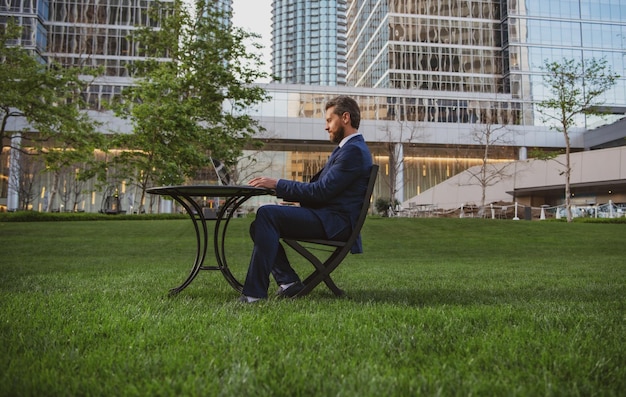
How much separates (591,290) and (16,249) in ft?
39.6

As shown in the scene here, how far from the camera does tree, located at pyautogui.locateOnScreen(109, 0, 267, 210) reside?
22188 millimetres

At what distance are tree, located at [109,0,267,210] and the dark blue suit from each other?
18627 millimetres

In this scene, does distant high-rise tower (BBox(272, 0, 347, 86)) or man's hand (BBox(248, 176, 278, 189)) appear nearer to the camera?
man's hand (BBox(248, 176, 278, 189))

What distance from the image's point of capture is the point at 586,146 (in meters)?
52.4

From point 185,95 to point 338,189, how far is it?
2375 centimetres

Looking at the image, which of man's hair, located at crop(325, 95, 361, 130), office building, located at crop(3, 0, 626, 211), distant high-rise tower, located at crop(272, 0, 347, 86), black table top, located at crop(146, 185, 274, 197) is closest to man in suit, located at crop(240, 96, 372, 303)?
man's hair, located at crop(325, 95, 361, 130)

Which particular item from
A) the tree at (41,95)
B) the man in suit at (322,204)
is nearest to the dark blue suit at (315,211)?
the man in suit at (322,204)

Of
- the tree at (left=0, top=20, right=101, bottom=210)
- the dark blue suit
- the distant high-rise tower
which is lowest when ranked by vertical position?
the dark blue suit

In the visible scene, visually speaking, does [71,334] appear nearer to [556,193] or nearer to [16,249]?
[16,249]

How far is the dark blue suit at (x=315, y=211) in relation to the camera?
150 inches

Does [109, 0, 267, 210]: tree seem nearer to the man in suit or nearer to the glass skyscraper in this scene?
the man in suit

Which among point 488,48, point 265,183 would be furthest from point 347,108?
point 488,48

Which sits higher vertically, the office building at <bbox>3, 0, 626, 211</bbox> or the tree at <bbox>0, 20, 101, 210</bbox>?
the office building at <bbox>3, 0, 626, 211</bbox>

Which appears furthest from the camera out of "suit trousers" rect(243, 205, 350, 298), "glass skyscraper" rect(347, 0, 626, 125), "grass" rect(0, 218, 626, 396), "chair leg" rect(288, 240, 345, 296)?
"glass skyscraper" rect(347, 0, 626, 125)
